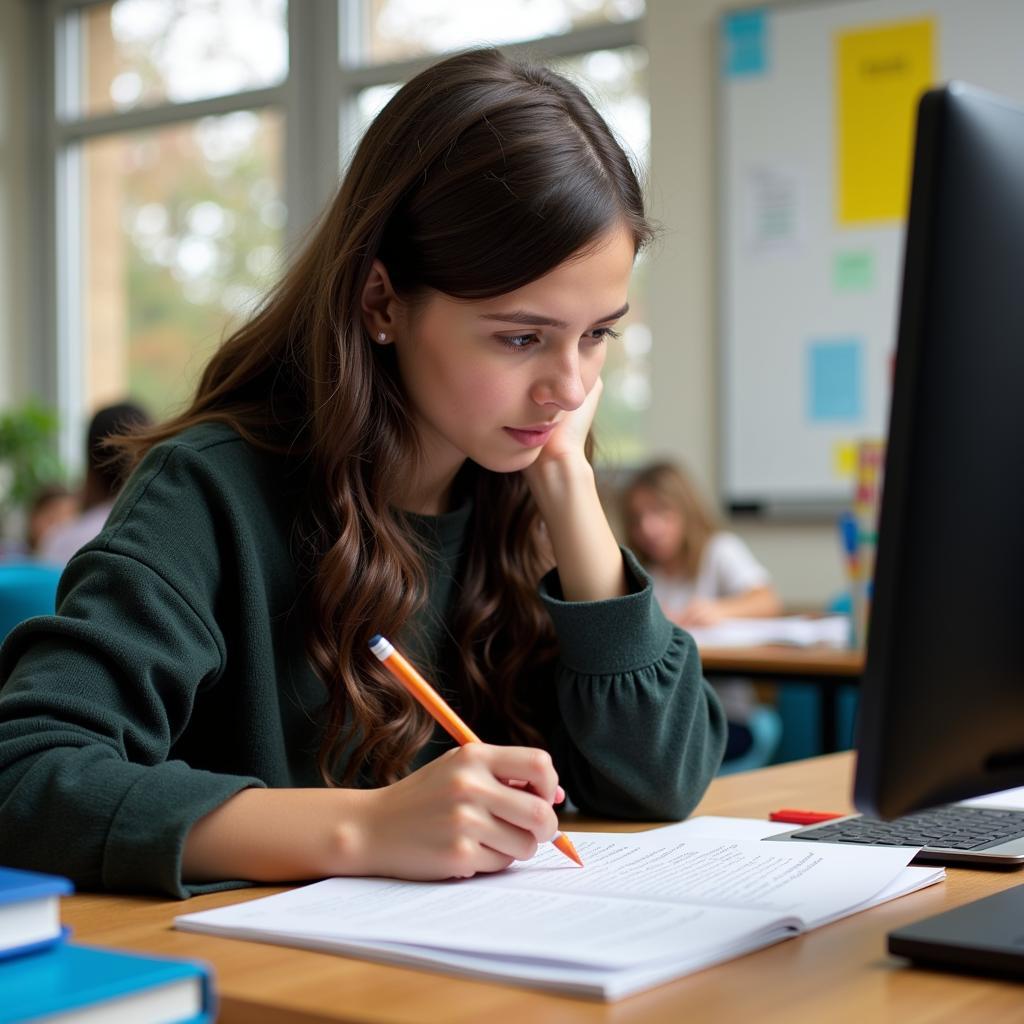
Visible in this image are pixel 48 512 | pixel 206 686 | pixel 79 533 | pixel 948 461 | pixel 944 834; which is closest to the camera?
pixel 948 461

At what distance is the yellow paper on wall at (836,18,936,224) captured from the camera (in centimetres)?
409

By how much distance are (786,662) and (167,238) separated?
403cm

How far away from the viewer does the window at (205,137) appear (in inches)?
191

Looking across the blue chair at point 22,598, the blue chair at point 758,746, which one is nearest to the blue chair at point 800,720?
the blue chair at point 758,746

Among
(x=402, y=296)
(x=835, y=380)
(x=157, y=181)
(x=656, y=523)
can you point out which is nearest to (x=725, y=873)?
(x=402, y=296)

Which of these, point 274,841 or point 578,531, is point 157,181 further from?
point 274,841

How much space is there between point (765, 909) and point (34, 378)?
602 cm

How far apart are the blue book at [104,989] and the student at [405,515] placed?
1.19 ft

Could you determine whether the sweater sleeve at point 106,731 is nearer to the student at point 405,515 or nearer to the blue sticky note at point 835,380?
the student at point 405,515

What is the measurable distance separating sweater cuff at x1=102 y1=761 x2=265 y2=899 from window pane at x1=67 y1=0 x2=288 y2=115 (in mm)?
4905

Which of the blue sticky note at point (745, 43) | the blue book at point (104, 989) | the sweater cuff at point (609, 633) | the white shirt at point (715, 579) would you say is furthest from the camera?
the blue sticky note at point (745, 43)

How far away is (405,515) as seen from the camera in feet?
4.30

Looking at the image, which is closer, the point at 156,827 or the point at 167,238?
the point at 156,827

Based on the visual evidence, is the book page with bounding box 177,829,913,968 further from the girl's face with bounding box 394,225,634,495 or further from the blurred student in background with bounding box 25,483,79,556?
the blurred student in background with bounding box 25,483,79,556
